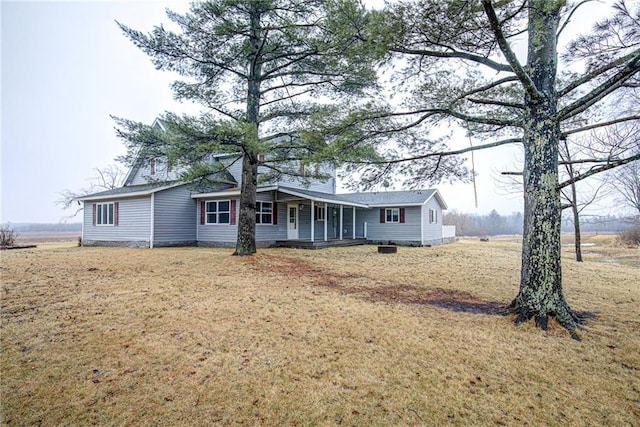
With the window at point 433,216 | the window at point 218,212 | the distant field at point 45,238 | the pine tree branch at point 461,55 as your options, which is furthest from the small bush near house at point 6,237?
the window at point 433,216

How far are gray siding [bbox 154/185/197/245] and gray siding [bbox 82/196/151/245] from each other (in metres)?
0.49

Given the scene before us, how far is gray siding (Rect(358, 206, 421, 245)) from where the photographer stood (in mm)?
20172

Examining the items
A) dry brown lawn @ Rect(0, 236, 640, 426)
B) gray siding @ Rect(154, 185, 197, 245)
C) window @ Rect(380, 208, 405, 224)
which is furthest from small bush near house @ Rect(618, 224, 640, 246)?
gray siding @ Rect(154, 185, 197, 245)

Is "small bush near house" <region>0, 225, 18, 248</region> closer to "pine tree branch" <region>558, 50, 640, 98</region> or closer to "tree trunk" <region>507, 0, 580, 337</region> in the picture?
"tree trunk" <region>507, 0, 580, 337</region>

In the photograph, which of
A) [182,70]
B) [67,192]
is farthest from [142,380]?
[67,192]

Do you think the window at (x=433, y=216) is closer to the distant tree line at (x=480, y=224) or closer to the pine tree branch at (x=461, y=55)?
the pine tree branch at (x=461, y=55)

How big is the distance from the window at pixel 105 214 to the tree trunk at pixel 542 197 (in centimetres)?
1875

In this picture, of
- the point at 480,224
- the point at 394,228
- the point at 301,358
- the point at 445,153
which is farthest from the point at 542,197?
the point at 480,224

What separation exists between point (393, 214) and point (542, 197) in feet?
53.1

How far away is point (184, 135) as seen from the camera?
9.88 metres

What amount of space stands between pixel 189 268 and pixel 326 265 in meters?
4.22

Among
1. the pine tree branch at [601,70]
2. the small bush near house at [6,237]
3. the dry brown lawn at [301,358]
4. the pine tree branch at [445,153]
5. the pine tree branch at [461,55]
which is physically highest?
the pine tree branch at [461,55]

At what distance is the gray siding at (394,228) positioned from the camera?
20.2m

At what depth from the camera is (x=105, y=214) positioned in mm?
18000
